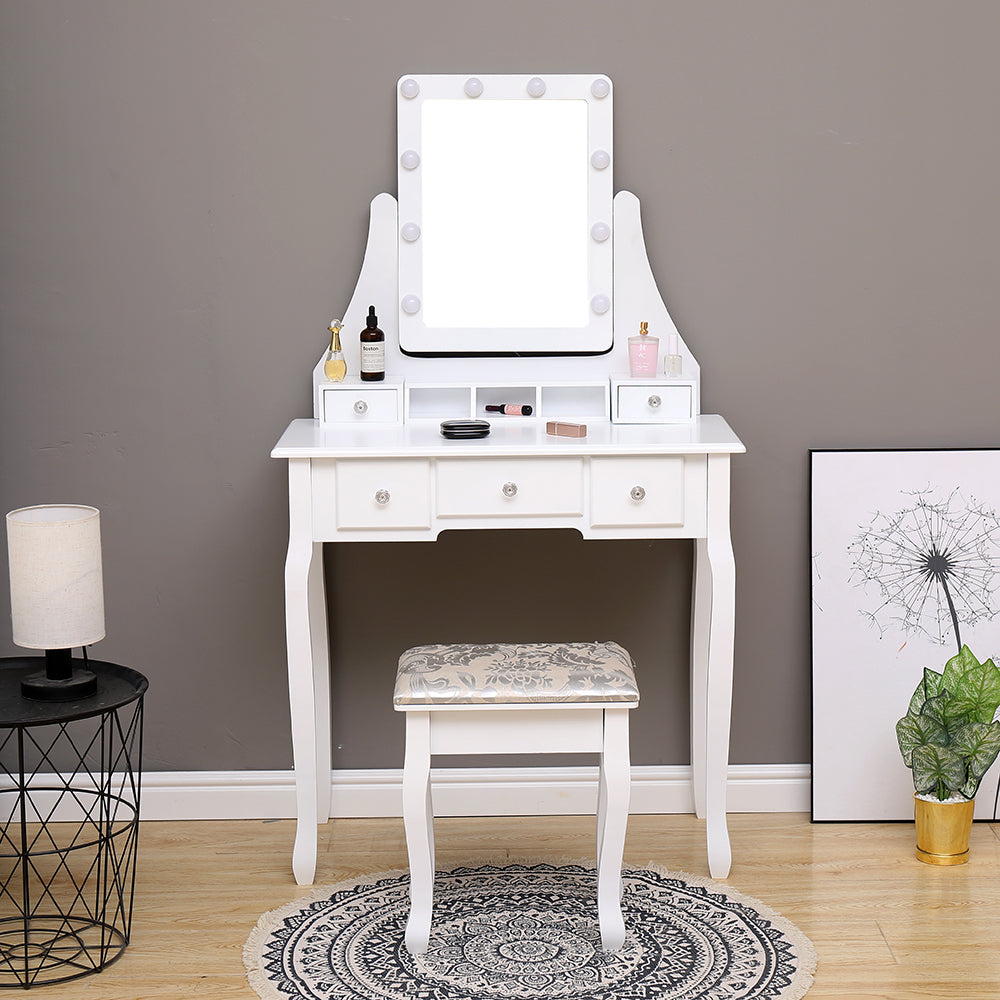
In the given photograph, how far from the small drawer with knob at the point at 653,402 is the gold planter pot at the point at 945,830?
953 millimetres

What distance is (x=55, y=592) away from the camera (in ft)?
7.00

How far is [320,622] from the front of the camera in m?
2.77

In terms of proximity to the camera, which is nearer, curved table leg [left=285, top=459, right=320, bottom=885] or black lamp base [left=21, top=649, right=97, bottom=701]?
black lamp base [left=21, top=649, right=97, bottom=701]

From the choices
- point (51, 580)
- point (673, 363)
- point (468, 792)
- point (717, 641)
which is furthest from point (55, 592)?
point (673, 363)

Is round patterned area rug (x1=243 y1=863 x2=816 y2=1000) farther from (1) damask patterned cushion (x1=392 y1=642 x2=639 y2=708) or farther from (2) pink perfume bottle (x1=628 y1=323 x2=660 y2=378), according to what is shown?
(2) pink perfume bottle (x1=628 y1=323 x2=660 y2=378)

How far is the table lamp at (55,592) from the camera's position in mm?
2127

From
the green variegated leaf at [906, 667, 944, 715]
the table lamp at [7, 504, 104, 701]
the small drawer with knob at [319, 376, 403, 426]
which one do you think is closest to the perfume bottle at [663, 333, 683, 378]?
the small drawer with knob at [319, 376, 403, 426]

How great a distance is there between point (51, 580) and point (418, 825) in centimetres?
76

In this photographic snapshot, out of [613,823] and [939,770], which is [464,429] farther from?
[939,770]

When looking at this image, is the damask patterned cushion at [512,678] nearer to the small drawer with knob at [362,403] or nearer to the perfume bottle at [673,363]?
the small drawer with knob at [362,403]

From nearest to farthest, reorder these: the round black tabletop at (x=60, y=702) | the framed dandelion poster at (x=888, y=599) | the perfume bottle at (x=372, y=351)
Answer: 1. the round black tabletop at (x=60, y=702)
2. the perfume bottle at (x=372, y=351)
3. the framed dandelion poster at (x=888, y=599)

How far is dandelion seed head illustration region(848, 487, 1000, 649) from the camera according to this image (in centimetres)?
282

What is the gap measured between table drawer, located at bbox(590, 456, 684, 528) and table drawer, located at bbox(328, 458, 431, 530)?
33 cm

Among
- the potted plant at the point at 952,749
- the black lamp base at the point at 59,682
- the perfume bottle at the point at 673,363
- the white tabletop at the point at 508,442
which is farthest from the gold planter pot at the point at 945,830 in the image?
the black lamp base at the point at 59,682
